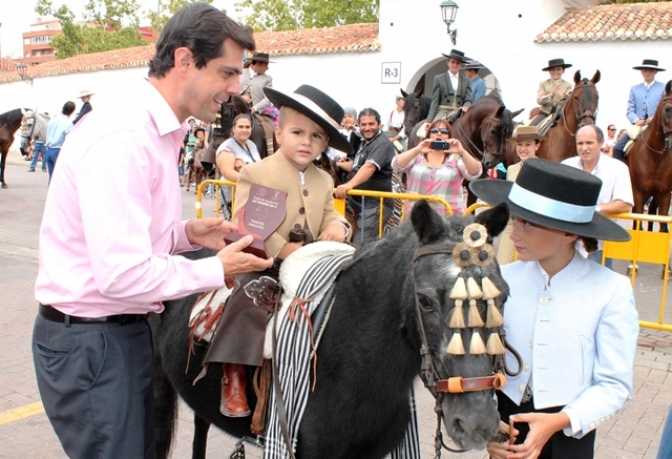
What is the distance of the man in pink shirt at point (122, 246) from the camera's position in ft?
6.61

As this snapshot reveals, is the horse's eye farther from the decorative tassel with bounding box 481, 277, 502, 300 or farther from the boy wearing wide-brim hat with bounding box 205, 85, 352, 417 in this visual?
the boy wearing wide-brim hat with bounding box 205, 85, 352, 417

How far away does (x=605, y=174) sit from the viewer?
6.82m

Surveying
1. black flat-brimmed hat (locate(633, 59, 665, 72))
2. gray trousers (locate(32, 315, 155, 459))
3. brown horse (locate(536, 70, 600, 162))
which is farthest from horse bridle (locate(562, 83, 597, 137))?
gray trousers (locate(32, 315, 155, 459))

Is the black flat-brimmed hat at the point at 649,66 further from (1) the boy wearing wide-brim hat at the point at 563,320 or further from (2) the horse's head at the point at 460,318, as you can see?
(2) the horse's head at the point at 460,318

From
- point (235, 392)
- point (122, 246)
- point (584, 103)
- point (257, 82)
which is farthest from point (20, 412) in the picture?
point (584, 103)

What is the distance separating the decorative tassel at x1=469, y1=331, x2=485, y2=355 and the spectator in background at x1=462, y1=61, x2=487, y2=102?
11.7 metres

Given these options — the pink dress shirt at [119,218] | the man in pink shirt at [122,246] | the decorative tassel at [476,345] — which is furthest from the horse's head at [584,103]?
the pink dress shirt at [119,218]

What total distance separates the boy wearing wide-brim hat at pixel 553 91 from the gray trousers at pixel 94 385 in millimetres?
11276

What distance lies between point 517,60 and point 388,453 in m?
19.4

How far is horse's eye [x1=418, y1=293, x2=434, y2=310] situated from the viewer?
221cm

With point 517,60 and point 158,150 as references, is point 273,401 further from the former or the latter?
point 517,60

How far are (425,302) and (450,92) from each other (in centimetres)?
1127

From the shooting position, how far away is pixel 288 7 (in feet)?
148

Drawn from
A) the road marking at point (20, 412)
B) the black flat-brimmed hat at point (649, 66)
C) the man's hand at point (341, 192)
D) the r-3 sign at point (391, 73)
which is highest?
the r-3 sign at point (391, 73)
